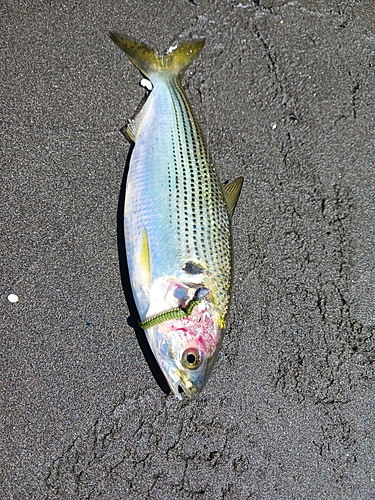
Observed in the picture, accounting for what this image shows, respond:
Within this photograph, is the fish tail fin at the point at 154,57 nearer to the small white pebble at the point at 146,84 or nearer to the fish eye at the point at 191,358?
the small white pebble at the point at 146,84

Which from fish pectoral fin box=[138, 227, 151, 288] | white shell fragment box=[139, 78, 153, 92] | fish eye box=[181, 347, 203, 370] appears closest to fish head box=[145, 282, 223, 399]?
fish eye box=[181, 347, 203, 370]

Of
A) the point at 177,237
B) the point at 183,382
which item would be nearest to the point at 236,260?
the point at 177,237

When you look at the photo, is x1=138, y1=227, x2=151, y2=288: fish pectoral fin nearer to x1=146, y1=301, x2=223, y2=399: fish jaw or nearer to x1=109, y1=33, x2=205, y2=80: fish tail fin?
x1=146, y1=301, x2=223, y2=399: fish jaw

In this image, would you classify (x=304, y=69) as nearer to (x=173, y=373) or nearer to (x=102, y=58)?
(x=102, y=58)

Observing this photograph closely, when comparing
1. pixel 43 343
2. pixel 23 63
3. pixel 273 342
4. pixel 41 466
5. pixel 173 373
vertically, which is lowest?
pixel 273 342

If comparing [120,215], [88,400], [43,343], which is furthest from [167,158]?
[88,400]

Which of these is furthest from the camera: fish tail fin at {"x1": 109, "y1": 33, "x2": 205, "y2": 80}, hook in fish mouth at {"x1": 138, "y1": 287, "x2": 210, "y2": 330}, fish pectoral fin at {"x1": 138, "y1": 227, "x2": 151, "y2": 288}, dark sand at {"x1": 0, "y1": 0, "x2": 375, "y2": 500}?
fish tail fin at {"x1": 109, "y1": 33, "x2": 205, "y2": 80}
